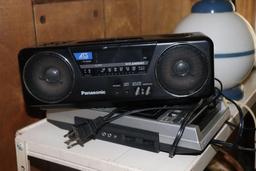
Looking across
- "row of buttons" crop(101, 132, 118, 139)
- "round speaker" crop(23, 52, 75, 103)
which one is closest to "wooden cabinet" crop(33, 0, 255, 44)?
"round speaker" crop(23, 52, 75, 103)

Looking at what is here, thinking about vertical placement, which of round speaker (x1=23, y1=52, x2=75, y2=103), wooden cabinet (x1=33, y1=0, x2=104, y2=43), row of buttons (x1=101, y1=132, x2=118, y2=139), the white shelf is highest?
wooden cabinet (x1=33, y1=0, x2=104, y2=43)

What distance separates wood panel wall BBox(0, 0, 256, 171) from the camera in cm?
70

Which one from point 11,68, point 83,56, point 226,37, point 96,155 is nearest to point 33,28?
point 11,68

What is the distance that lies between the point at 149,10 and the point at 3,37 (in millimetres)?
565

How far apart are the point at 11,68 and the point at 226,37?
0.48m

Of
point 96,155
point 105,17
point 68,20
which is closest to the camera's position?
point 96,155

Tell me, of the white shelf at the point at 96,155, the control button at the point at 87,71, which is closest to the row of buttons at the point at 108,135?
the white shelf at the point at 96,155

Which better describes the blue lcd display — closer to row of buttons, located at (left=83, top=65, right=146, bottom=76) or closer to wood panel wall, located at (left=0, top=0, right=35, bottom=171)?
row of buttons, located at (left=83, top=65, right=146, bottom=76)

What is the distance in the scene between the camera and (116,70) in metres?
0.60

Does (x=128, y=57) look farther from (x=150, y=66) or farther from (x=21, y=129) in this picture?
(x=21, y=129)

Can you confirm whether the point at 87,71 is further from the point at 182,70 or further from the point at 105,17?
the point at 105,17

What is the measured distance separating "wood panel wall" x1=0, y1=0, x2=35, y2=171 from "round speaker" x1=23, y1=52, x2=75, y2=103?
0.11 metres

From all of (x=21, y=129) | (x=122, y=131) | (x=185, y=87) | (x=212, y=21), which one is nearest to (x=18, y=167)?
(x=21, y=129)

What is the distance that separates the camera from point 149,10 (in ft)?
3.69
